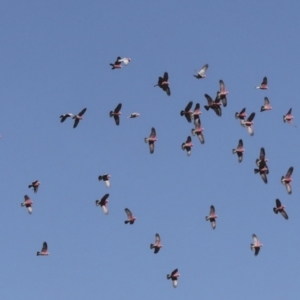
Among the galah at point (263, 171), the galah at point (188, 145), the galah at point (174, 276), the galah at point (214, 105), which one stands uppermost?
the galah at point (214, 105)

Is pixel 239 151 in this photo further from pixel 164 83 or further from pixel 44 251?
pixel 44 251

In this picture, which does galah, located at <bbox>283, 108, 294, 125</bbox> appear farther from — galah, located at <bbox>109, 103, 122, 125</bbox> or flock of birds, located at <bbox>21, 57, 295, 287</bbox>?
galah, located at <bbox>109, 103, 122, 125</bbox>

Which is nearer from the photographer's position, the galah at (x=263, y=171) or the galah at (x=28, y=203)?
the galah at (x=263, y=171)

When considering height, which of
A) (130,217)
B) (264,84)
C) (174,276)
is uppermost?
(264,84)

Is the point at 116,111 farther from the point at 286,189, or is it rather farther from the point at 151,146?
the point at 286,189

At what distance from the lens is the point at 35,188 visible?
9969cm

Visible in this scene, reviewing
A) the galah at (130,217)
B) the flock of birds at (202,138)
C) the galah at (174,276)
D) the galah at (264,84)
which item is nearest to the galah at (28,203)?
the flock of birds at (202,138)

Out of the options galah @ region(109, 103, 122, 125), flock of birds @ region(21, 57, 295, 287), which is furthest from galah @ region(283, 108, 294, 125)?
galah @ region(109, 103, 122, 125)

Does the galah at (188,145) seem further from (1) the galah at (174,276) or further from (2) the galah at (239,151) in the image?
(1) the galah at (174,276)

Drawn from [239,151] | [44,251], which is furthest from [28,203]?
[239,151]

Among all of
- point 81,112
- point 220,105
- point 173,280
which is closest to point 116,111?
point 81,112

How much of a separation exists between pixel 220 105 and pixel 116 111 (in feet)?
30.2

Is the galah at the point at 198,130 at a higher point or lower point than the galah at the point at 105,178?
higher

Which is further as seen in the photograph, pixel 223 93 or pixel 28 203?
pixel 28 203
